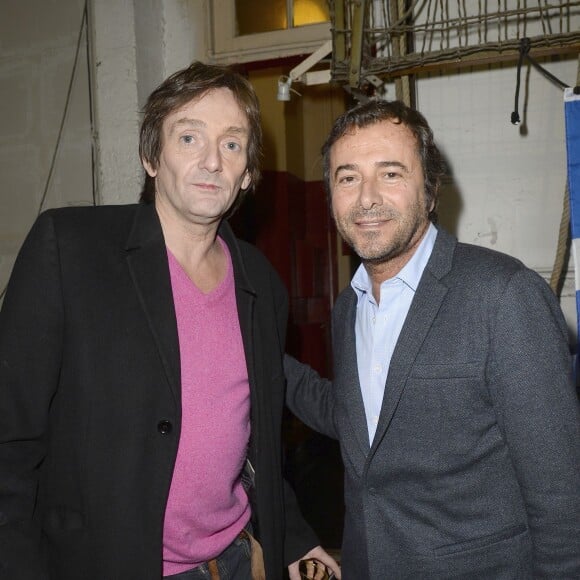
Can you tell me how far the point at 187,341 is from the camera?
4.52 ft

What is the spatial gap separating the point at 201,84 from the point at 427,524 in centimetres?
127

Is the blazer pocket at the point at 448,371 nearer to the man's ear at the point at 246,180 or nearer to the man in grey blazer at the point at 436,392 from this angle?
the man in grey blazer at the point at 436,392

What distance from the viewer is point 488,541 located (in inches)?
49.2

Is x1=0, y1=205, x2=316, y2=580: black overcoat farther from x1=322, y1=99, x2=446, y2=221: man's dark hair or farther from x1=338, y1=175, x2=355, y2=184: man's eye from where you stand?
x1=322, y1=99, x2=446, y2=221: man's dark hair

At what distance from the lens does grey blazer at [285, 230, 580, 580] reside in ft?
3.75

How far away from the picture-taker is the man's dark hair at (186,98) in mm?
1488

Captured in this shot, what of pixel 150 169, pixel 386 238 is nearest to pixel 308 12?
pixel 150 169

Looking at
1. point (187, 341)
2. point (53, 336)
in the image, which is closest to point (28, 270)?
point (53, 336)

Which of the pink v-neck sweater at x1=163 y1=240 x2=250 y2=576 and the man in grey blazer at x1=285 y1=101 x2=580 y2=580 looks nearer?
the man in grey blazer at x1=285 y1=101 x2=580 y2=580

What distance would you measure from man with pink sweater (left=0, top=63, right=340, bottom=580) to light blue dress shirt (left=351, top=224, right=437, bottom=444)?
29 centimetres

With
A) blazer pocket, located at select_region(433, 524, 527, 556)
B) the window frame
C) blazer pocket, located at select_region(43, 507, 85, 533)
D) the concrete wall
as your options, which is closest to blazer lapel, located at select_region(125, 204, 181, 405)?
blazer pocket, located at select_region(43, 507, 85, 533)

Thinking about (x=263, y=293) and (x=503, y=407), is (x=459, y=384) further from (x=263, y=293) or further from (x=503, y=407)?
(x=263, y=293)

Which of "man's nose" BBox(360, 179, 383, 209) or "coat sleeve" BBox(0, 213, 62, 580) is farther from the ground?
"man's nose" BBox(360, 179, 383, 209)

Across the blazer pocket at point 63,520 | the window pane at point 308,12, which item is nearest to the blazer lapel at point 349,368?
the blazer pocket at point 63,520
